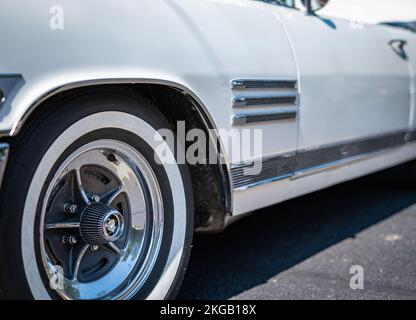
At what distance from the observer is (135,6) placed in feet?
6.33

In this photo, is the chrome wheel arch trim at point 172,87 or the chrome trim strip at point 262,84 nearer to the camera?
the chrome wheel arch trim at point 172,87

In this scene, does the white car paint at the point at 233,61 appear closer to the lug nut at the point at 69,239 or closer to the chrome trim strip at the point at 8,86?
the chrome trim strip at the point at 8,86

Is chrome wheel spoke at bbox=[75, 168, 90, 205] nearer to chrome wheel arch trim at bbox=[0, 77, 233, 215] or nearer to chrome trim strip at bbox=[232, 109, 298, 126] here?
chrome wheel arch trim at bbox=[0, 77, 233, 215]

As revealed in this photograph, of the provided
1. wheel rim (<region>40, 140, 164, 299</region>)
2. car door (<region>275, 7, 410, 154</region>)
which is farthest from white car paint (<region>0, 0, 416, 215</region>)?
wheel rim (<region>40, 140, 164, 299</region>)

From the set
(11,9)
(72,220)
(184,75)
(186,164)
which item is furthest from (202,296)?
(11,9)

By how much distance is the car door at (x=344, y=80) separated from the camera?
2.74 m

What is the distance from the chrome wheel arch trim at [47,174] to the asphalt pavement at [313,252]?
0.41 metres

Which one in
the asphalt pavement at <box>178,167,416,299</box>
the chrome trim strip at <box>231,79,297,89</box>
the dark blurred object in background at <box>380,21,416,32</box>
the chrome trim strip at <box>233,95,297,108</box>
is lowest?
the asphalt pavement at <box>178,167,416,299</box>

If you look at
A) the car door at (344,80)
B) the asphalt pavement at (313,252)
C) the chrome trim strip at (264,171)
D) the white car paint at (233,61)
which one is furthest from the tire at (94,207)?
the car door at (344,80)

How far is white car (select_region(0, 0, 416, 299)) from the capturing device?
5.26 ft

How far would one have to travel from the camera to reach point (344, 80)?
9.85 feet

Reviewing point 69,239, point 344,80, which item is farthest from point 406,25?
point 69,239

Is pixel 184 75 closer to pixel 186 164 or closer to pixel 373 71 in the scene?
pixel 186 164

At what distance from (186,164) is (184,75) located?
377 mm
